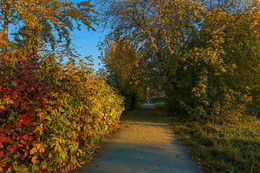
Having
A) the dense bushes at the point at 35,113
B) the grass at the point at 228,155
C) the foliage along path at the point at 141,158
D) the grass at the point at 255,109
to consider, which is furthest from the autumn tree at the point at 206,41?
the dense bushes at the point at 35,113

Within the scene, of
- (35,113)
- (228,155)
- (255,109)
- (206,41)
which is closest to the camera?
(35,113)

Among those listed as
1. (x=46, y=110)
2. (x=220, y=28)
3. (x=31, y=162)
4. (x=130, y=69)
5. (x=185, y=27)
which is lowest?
(x=31, y=162)

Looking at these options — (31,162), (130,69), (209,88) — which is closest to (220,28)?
(209,88)

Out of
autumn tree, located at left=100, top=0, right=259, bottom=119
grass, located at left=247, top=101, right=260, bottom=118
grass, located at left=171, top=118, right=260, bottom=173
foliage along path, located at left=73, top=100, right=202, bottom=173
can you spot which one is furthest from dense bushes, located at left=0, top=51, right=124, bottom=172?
grass, located at left=247, top=101, right=260, bottom=118

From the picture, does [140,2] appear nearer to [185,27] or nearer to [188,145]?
[185,27]

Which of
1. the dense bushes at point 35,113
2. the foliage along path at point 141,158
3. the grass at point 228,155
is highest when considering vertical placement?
the dense bushes at point 35,113

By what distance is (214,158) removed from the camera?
193 inches

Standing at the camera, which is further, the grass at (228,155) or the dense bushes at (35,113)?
the grass at (228,155)

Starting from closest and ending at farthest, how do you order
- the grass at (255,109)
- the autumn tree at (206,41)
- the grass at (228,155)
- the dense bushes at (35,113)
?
the dense bushes at (35,113), the grass at (228,155), the autumn tree at (206,41), the grass at (255,109)

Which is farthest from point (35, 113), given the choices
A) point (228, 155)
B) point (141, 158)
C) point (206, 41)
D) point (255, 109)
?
point (255, 109)

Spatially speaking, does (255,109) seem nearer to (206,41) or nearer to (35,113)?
(206,41)

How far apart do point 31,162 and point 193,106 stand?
10.3 metres

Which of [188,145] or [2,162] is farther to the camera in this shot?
[188,145]

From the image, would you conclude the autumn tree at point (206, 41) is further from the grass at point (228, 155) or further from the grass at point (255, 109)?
the grass at point (228, 155)
